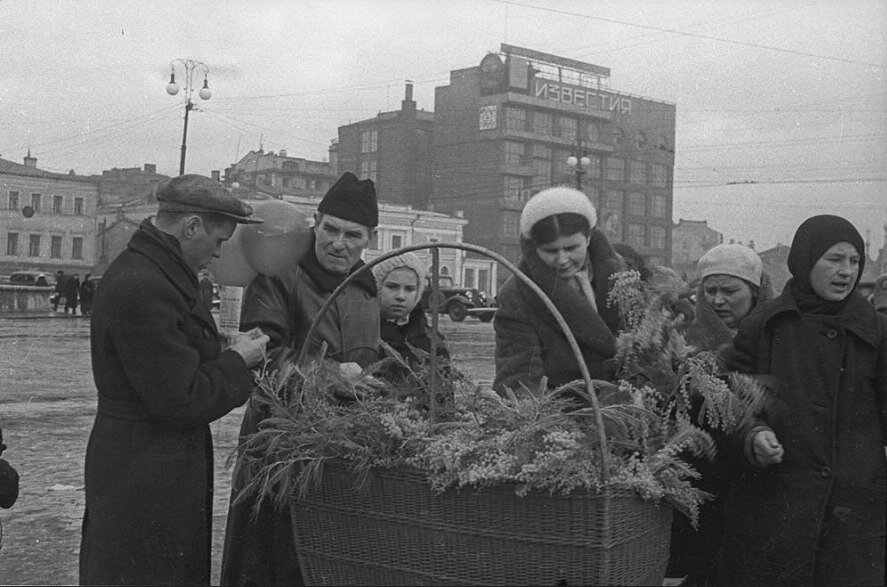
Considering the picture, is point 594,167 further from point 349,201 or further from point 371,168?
point 349,201

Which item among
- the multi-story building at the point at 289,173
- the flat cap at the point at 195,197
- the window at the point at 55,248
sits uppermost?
the multi-story building at the point at 289,173

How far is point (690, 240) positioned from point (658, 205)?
13.7 m

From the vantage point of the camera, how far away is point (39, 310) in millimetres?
33500

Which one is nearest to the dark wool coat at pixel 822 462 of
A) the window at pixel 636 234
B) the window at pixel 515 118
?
the window at pixel 515 118

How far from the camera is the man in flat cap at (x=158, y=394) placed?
2.31 m

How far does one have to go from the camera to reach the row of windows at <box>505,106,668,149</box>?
6880 cm

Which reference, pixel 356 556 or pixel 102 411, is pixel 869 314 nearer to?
pixel 356 556

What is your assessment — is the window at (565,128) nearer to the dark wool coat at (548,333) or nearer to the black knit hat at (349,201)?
the black knit hat at (349,201)

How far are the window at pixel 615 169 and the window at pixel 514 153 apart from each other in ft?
31.6

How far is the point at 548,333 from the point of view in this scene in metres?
2.78

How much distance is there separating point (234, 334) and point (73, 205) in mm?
47289

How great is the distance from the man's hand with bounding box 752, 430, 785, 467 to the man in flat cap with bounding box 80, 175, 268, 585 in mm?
1324

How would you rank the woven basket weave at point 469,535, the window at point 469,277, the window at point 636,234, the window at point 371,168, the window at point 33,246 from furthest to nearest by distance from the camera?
the window at point 636,234 < the window at point 371,168 < the window at point 469,277 < the window at point 33,246 < the woven basket weave at point 469,535

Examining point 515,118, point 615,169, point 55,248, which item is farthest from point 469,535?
point 615,169
